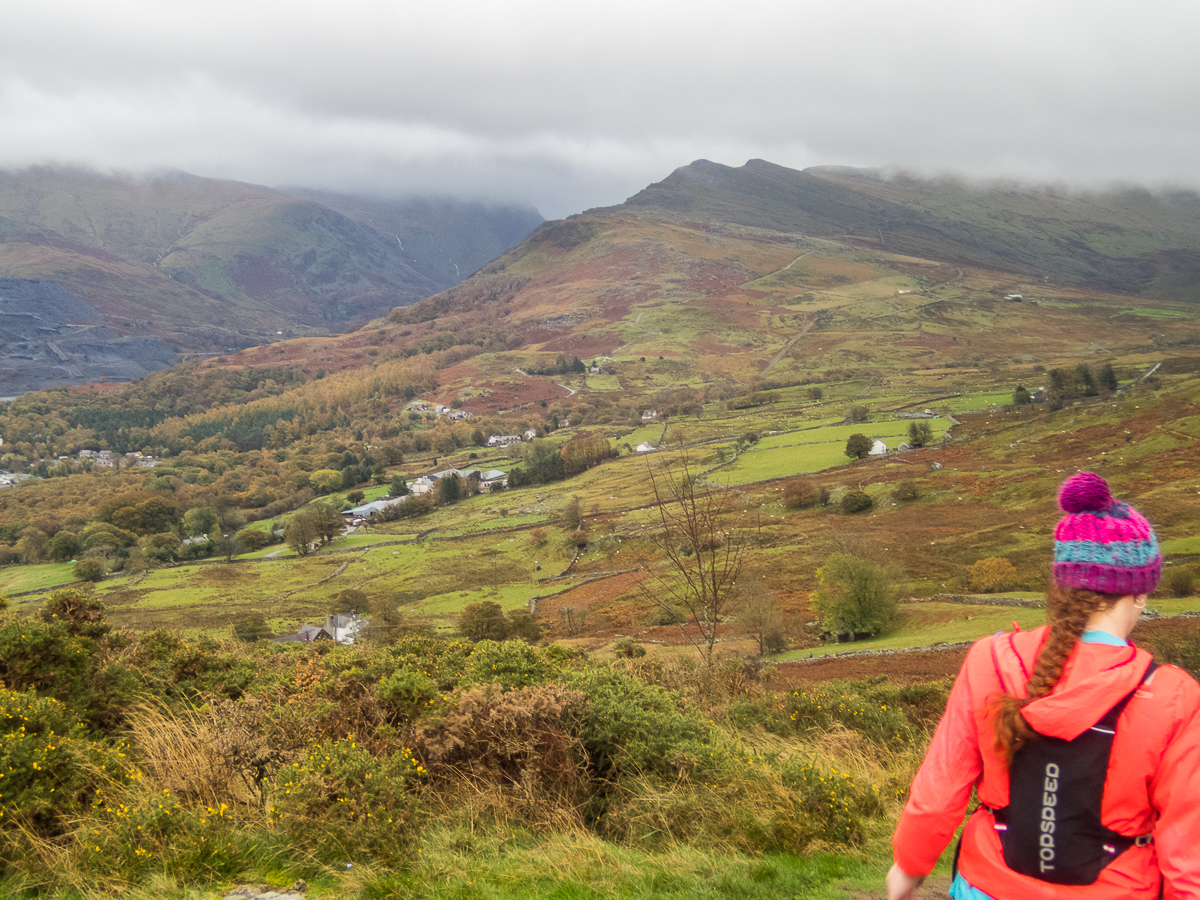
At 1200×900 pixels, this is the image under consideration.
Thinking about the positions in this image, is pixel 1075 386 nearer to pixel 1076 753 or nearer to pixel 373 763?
pixel 373 763

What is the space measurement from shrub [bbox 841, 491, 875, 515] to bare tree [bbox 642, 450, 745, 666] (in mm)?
10105

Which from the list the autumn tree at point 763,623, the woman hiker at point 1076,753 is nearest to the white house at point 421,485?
the autumn tree at point 763,623

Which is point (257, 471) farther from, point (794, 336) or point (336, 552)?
point (794, 336)

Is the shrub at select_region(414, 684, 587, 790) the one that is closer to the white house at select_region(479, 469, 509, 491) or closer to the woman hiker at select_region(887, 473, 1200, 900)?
the woman hiker at select_region(887, 473, 1200, 900)

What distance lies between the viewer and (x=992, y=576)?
39.2 metres

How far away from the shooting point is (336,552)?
3118 inches

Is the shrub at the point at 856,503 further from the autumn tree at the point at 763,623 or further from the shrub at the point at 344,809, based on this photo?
the shrub at the point at 344,809

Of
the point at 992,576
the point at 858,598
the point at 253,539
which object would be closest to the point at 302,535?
the point at 253,539

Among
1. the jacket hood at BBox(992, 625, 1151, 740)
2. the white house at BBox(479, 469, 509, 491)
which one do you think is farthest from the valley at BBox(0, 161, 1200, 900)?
the jacket hood at BBox(992, 625, 1151, 740)

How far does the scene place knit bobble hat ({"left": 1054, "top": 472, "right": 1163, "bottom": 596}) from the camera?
2.56 m

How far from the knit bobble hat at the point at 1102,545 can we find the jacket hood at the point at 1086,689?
24cm

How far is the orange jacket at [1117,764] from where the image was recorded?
93.0 inches

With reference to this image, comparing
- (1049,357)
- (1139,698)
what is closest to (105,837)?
(1139,698)

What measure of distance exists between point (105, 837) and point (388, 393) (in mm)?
175132
